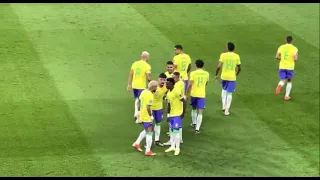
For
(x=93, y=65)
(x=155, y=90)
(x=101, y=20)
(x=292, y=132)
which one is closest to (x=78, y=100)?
(x=93, y=65)

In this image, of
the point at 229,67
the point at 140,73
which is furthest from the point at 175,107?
the point at 229,67

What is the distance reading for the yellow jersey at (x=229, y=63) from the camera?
19.0m

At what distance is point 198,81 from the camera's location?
17641 millimetres

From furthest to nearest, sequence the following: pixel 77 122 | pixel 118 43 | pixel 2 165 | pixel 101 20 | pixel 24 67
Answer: pixel 101 20, pixel 118 43, pixel 24 67, pixel 77 122, pixel 2 165

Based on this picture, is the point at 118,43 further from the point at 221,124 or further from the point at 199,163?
the point at 199,163

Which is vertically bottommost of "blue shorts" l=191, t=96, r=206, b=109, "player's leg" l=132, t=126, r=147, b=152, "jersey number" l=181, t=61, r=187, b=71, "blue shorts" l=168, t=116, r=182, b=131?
"player's leg" l=132, t=126, r=147, b=152

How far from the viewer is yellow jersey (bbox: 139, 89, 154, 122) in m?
16.0

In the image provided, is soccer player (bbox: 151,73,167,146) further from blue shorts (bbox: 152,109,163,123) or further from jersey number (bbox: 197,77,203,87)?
jersey number (bbox: 197,77,203,87)

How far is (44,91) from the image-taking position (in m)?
20.9

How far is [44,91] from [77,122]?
275 centimetres

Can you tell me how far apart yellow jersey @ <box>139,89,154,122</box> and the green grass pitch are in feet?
4.02

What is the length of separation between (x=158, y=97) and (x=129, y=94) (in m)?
4.44

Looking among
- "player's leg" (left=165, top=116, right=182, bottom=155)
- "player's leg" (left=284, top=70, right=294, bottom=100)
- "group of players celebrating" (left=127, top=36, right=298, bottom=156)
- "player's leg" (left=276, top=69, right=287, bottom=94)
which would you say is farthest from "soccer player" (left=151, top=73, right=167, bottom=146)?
"player's leg" (left=284, top=70, right=294, bottom=100)

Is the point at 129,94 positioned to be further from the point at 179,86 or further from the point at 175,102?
the point at 179,86
